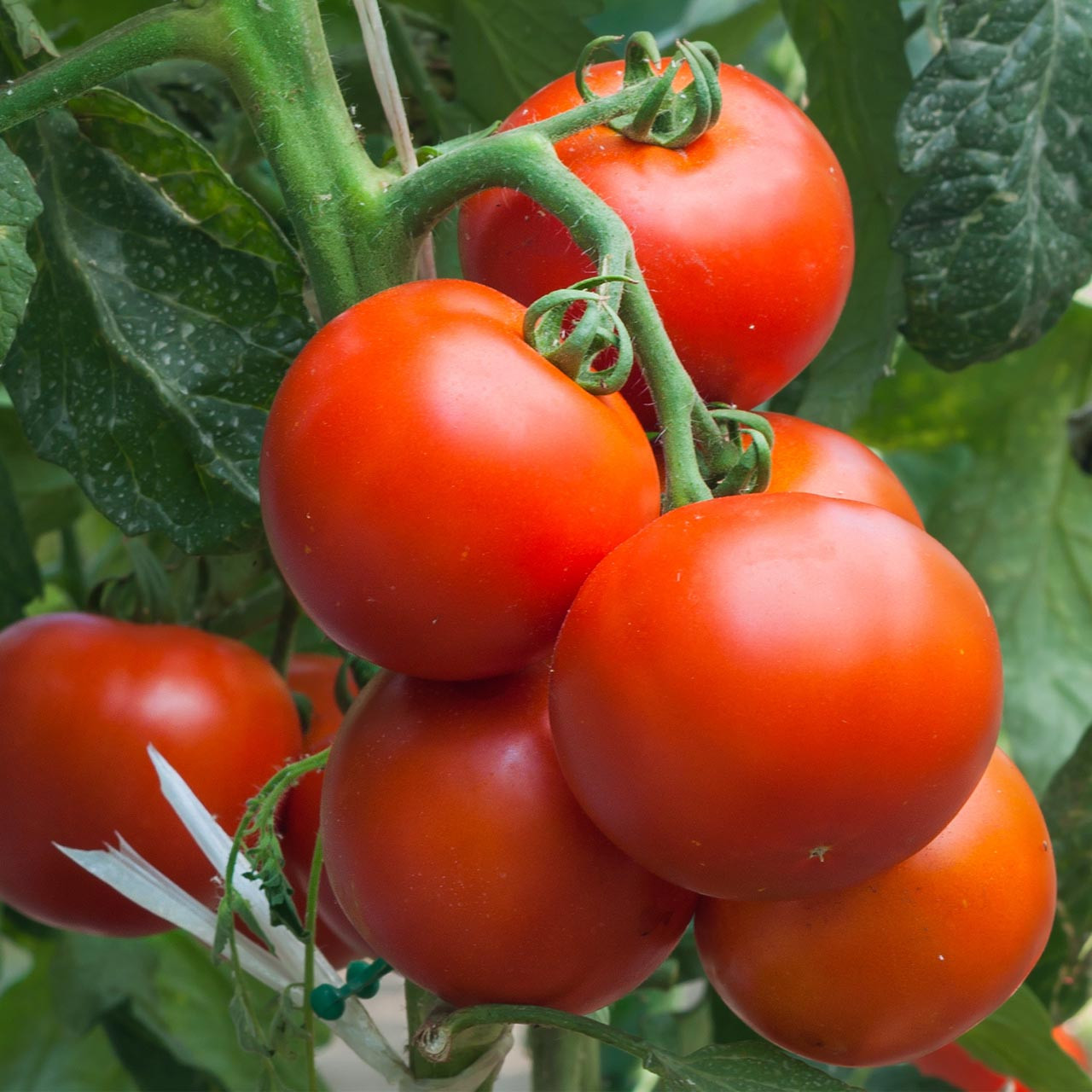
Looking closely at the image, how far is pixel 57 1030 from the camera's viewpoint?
3.46 ft

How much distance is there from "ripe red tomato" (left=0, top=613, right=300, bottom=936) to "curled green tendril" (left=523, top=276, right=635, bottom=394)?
0.32 m

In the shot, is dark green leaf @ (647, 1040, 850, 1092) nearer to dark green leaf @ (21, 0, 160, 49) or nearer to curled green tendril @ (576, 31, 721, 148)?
curled green tendril @ (576, 31, 721, 148)

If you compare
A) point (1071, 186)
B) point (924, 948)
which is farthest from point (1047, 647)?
point (924, 948)

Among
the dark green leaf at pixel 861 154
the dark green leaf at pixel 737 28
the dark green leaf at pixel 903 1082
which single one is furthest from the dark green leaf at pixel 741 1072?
the dark green leaf at pixel 737 28

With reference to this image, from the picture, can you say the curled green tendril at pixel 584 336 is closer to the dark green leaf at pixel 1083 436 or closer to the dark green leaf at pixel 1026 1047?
the dark green leaf at pixel 1026 1047

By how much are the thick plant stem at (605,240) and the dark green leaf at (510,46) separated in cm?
38

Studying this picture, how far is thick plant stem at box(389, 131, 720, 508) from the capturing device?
1.28ft

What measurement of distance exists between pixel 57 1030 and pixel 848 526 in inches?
36.3

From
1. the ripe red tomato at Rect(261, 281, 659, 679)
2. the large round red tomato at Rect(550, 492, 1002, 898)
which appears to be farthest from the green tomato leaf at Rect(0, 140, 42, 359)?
the large round red tomato at Rect(550, 492, 1002, 898)

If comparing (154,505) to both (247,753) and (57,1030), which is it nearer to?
(247,753)

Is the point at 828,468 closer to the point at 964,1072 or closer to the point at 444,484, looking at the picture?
the point at 444,484

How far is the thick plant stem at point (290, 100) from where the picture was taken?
47 centimetres

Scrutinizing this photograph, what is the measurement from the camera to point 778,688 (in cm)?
35

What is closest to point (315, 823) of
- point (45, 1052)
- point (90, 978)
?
point (90, 978)
